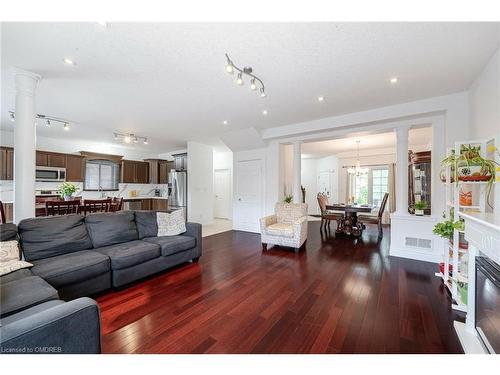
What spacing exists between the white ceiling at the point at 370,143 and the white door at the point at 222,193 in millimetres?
3147

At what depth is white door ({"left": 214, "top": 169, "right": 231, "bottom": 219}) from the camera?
7996 mm

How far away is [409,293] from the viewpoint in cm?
241

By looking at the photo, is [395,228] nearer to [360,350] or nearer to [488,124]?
[488,124]

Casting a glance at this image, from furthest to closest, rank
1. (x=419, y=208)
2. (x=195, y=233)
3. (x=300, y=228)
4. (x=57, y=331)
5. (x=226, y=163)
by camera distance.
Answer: (x=226, y=163) < (x=300, y=228) < (x=419, y=208) < (x=195, y=233) < (x=57, y=331)

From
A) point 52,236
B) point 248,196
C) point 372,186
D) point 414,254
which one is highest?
point 372,186

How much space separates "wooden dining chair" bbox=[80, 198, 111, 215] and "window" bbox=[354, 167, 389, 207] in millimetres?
7910

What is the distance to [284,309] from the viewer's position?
2.09 metres

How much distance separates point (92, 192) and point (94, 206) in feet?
10.9

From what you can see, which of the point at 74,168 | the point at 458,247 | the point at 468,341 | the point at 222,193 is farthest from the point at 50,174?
the point at 458,247

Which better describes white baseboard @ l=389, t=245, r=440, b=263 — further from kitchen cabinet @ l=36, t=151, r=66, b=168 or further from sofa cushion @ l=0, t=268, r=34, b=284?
kitchen cabinet @ l=36, t=151, r=66, b=168

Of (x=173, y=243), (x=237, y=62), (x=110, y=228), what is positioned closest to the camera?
(x=237, y=62)

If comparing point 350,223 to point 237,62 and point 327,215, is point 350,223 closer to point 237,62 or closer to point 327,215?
point 327,215
